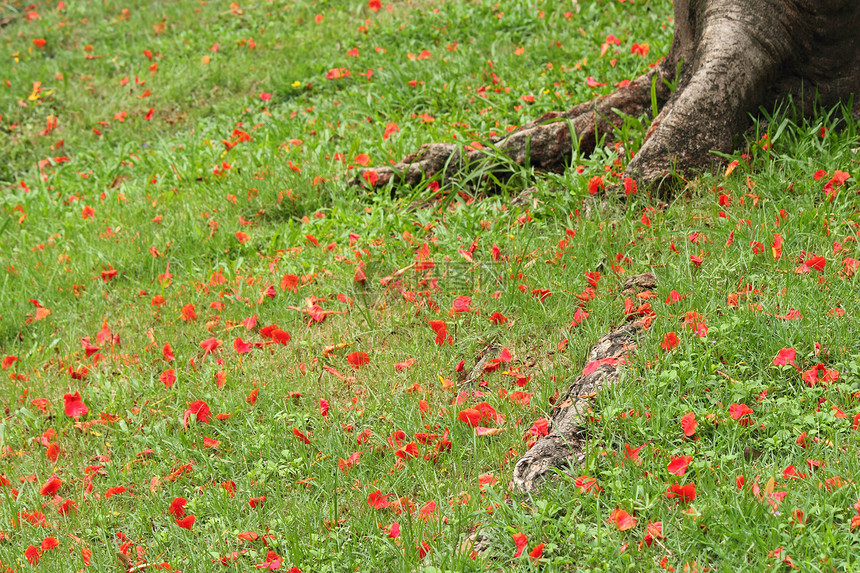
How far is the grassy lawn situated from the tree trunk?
165mm

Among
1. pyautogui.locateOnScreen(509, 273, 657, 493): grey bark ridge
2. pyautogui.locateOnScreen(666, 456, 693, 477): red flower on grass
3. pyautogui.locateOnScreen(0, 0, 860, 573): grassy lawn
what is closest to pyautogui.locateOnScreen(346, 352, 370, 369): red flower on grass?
pyautogui.locateOnScreen(0, 0, 860, 573): grassy lawn

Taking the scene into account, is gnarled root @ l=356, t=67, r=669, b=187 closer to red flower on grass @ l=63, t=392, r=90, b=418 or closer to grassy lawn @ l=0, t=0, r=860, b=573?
grassy lawn @ l=0, t=0, r=860, b=573

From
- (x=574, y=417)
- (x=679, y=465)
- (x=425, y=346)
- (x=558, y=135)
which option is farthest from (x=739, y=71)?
(x=679, y=465)

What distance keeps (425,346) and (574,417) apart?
3.13 ft

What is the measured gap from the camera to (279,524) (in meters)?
2.53

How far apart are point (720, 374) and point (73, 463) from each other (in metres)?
2.65

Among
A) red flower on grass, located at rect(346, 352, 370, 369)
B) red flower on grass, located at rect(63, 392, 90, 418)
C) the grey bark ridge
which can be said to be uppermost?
the grey bark ridge

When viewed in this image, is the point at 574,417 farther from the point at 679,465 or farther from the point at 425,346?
the point at 425,346

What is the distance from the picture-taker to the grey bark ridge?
8.07 feet

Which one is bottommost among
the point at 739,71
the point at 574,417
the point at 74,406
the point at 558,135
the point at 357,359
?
the point at 74,406

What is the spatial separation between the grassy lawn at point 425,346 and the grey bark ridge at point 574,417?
0.06m

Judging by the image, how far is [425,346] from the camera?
3365mm

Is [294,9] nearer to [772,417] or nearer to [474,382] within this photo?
[474,382]

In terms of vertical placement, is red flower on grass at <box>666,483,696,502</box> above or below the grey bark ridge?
above
